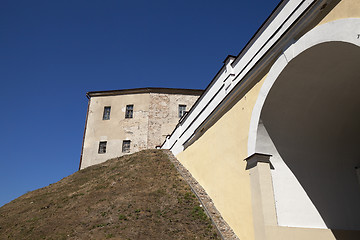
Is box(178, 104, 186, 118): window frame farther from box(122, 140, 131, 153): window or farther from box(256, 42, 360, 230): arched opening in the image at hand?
→ box(256, 42, 360, 230): arched opening

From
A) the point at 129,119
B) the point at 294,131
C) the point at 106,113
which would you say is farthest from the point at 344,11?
the point at 106,113

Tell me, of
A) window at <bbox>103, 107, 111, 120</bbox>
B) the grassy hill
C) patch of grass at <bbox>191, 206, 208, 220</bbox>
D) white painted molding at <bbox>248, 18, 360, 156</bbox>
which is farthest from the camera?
window at <bbox>103, 107, 111, 120</bbox>

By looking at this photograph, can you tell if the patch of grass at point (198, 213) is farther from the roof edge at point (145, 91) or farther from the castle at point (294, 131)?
the roof edge at point (145, 91)

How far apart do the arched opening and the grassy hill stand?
249cm

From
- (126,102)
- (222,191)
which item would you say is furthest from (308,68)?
(126,102)

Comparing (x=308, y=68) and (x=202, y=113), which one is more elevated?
(x=202, y=113)

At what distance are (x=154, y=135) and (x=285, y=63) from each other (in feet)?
59.6

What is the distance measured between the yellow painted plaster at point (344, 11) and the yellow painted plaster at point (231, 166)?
7.42 ft

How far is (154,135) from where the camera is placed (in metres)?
23.1

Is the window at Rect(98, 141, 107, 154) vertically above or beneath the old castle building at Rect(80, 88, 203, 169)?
beneath

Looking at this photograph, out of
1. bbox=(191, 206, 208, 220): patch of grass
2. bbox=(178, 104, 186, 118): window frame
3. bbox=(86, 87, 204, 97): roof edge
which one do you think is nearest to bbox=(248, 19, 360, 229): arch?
bbox=(191, 206, 208, 220): patch of grass

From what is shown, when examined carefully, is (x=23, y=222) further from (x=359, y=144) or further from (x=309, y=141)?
(x=359, y=144)

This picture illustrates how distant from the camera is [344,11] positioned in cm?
434

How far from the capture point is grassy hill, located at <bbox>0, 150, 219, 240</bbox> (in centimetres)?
752
